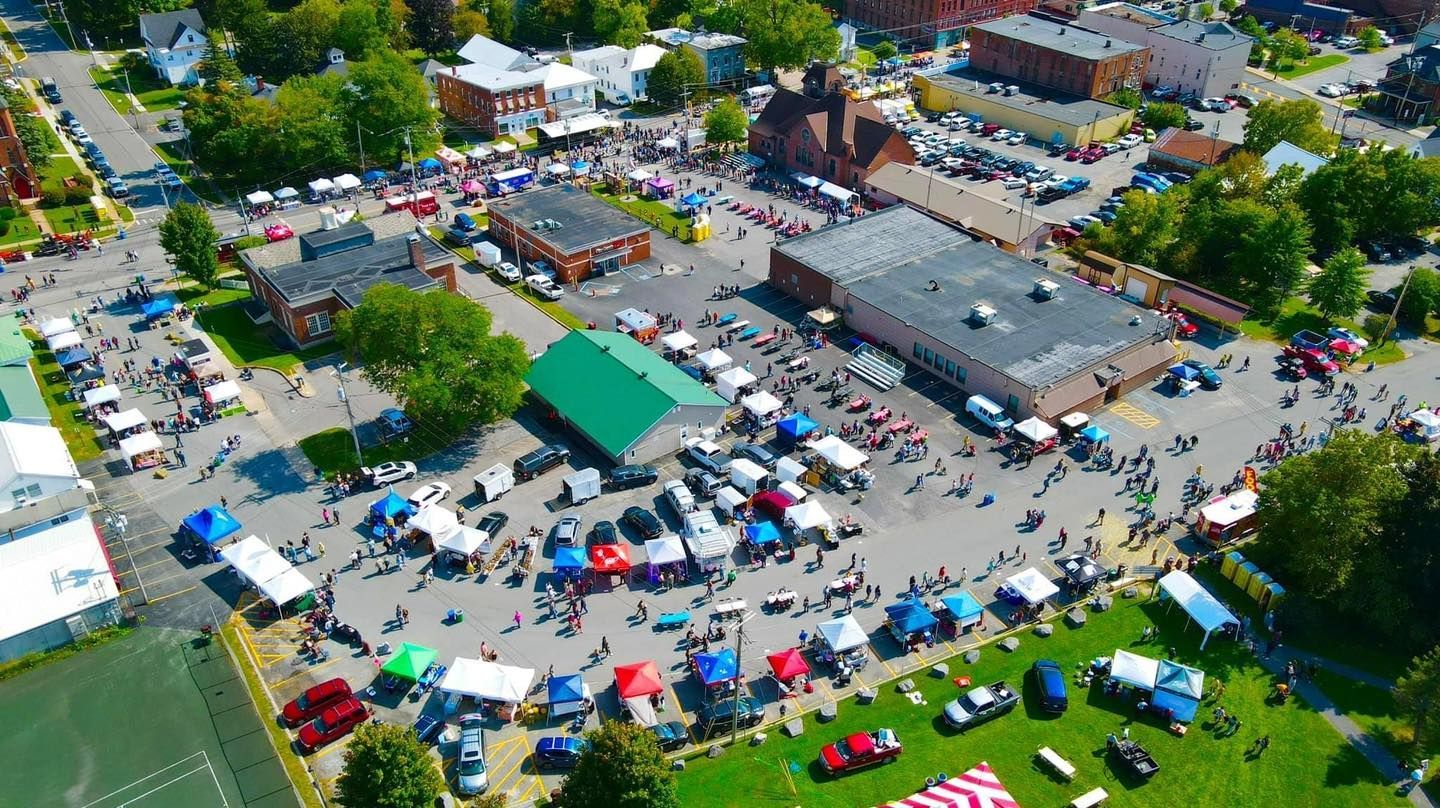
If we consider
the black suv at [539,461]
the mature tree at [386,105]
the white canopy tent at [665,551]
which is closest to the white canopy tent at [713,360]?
the black suv at [539,461]

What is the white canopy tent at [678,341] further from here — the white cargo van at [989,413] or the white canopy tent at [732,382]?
the white cargo van at [989,413]

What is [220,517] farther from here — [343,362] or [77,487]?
[343,362]

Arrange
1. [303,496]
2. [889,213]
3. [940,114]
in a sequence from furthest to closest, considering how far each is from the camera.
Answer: [940,114] → [889,213] → [303,496]

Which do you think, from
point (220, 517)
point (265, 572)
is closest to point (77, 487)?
point (220, 517)

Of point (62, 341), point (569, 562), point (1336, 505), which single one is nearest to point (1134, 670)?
point (1336, 505)

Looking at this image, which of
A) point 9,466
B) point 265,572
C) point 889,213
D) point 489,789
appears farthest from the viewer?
point 889,213

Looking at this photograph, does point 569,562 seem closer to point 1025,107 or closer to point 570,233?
point 570,233

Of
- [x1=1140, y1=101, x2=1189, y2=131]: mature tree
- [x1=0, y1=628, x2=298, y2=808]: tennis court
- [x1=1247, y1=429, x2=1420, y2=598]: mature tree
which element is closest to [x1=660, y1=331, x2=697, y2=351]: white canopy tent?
[x1=0, y1=628, x2=298, y2=808]: tennis court
